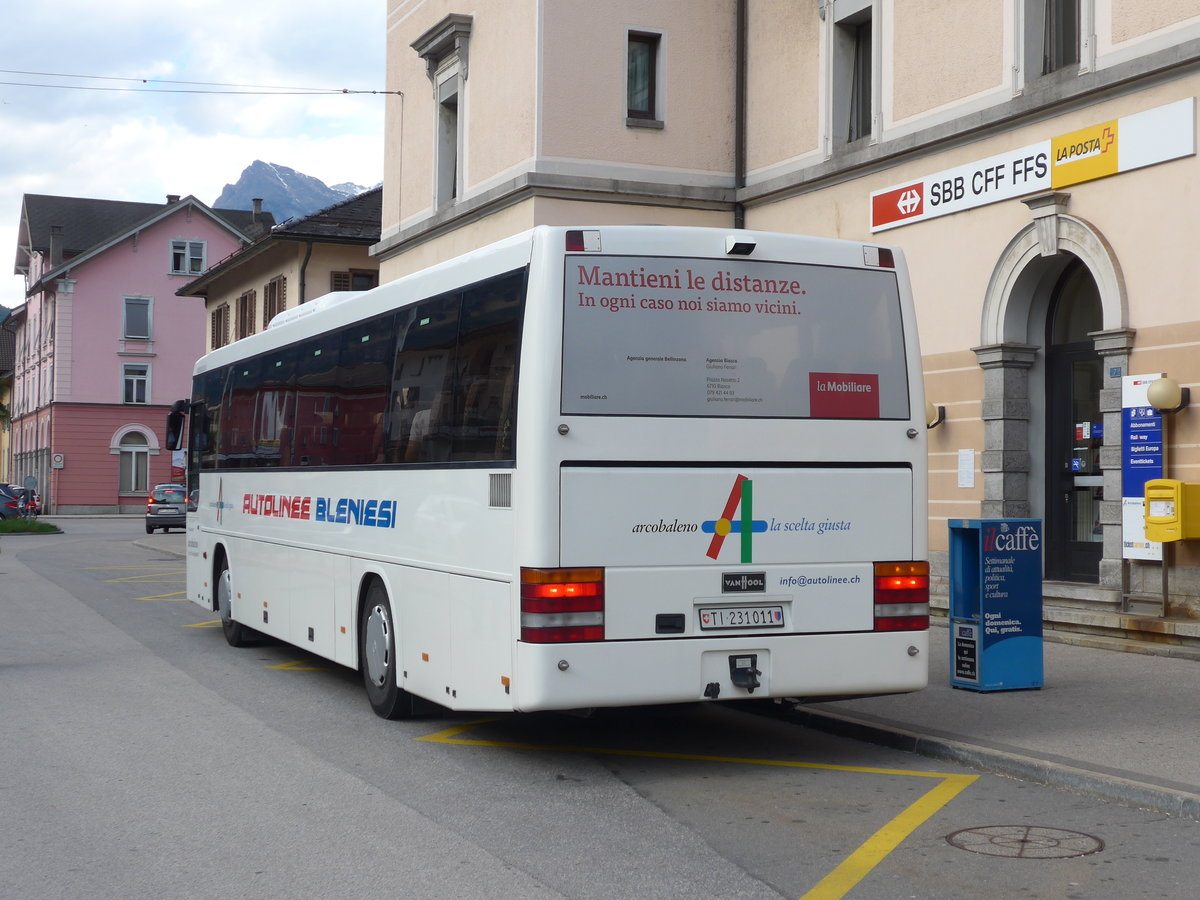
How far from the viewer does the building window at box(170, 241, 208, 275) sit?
69.2 m

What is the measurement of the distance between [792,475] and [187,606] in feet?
41.5

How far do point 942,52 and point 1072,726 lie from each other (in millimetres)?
9415

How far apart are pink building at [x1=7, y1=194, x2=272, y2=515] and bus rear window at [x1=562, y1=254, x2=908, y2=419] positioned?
58.6m

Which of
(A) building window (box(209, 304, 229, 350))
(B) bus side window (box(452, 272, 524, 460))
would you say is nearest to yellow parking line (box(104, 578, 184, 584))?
(B) bus side window (box(452, 272, 524, 460))

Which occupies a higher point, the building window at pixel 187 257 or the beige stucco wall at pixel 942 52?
the building window at pixel 187 257

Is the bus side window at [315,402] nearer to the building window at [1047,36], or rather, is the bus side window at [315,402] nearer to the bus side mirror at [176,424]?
the bus side mirror at [176,424]

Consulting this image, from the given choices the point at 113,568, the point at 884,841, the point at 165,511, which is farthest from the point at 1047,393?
the point at 165,511

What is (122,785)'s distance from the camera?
7629mm

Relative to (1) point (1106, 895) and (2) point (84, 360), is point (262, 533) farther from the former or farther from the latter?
(2) point (84, 360)

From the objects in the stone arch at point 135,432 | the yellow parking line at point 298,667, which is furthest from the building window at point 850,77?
the stone arch at point 135,432

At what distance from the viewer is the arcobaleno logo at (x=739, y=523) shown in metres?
8.02

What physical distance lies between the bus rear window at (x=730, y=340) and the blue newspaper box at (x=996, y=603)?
7.94 ft

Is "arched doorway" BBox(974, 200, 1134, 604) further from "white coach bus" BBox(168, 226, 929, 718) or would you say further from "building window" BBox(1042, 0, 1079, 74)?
"white coach bus" BBox(168, 226, 929, 718)

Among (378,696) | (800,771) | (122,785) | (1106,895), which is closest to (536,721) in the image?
(378,696)
